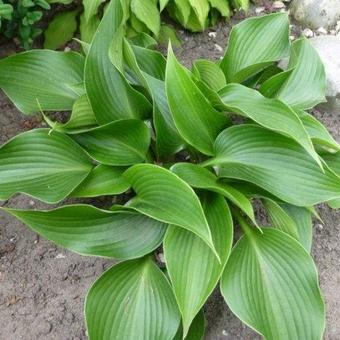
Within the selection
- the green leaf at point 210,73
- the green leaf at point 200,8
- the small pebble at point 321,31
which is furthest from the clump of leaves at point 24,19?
the small pebble at point 321,31

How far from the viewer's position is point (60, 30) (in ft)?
9.48

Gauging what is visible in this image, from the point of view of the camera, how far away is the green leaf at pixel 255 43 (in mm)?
2572

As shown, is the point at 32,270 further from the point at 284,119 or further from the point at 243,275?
the point at 284,119

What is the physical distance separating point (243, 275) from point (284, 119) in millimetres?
563

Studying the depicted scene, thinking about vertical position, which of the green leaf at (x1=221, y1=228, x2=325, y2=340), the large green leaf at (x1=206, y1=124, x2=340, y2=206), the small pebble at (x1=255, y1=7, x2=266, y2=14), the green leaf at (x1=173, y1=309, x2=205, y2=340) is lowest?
the green leaf at (x1=173, y1=309, x2=205, y2=340)

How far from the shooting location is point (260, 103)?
213cm

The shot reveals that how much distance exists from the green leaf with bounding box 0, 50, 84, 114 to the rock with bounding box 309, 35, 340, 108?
3.92 feet

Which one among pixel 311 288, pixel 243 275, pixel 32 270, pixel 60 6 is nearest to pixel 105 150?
pixel 32 270

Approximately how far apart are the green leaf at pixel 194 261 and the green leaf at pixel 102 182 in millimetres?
284

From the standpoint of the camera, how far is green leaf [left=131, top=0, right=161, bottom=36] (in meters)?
2.68

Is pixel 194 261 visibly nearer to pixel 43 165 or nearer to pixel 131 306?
pixel 131 306

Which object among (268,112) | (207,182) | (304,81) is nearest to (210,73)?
(304,81)

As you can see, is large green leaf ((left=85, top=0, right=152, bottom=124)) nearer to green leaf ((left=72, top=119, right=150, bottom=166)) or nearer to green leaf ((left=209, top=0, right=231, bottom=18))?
green leaf ((left=72, top=119, right=150, bottom=166))

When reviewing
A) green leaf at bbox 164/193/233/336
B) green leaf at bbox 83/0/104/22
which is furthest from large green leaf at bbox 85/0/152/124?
green leaf at bbox 164/193/233/336
